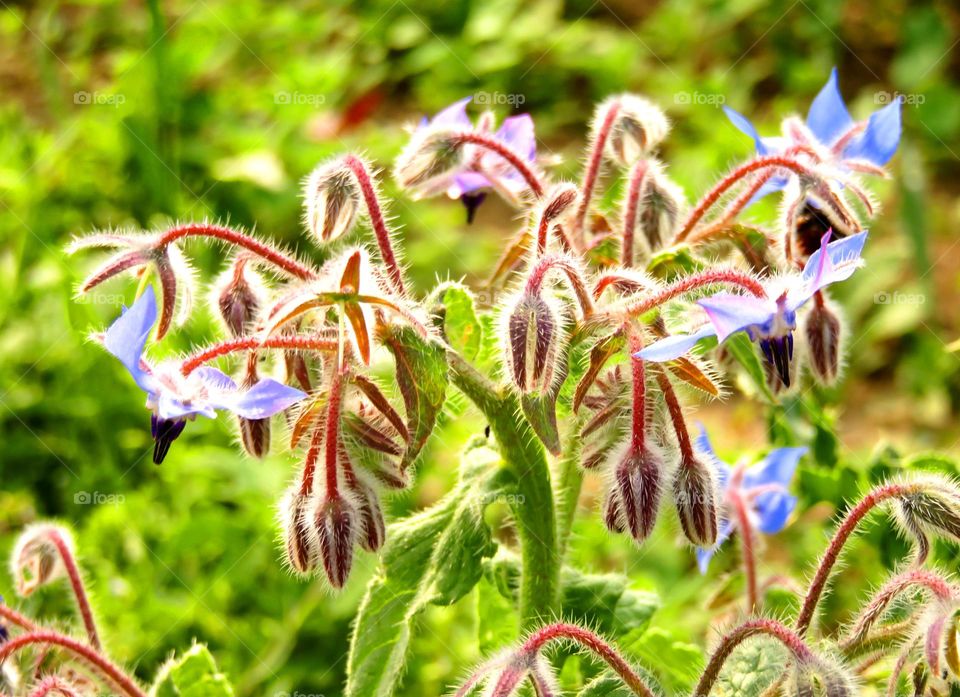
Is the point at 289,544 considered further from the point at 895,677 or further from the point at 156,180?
the point at 156,180

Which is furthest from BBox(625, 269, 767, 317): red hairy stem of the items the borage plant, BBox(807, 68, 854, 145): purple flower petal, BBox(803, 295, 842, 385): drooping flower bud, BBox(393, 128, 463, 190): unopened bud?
BBox(807, 68, 854, 145): purple flower petal

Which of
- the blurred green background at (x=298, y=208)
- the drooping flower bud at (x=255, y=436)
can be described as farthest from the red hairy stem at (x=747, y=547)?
the drooping flower bud at (x=255, y=436)

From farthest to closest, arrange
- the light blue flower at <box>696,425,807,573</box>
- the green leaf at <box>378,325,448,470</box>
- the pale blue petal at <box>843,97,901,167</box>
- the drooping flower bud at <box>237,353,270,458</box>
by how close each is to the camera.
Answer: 1. the light blue flower at <box>696,425,807,573</box>
2. the pale blue petal at <box>843,97,901,167</box>
3. the drooping flower bud at <box>237,353,270,458</box>
4. the green leaf at <box>378,325,448,470</box>

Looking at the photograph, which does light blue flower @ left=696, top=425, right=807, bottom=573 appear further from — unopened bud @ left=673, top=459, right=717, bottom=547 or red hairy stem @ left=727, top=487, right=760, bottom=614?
unopened bud @ left=673, top=459, right=717, bottom=547

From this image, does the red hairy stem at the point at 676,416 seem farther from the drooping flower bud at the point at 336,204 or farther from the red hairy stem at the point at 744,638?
the drooping flower bud at the point at 336,204

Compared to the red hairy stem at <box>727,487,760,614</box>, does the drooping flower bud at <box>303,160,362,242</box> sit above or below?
above
